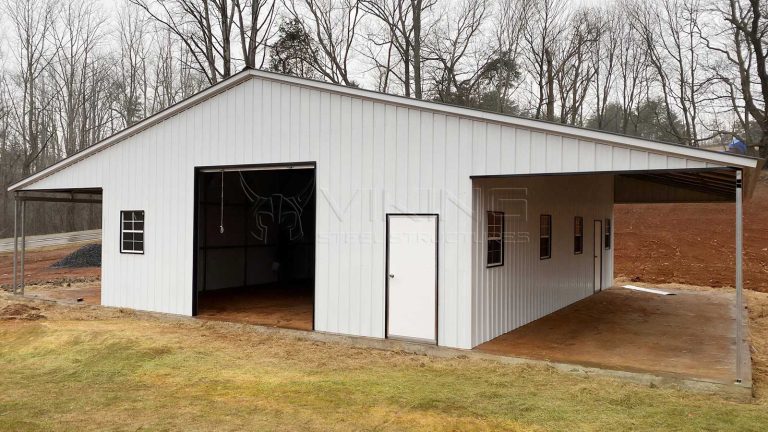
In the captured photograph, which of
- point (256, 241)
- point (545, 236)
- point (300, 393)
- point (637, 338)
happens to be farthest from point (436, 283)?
point (256, 241)

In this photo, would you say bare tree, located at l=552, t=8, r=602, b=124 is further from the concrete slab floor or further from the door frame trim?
the door frame trim

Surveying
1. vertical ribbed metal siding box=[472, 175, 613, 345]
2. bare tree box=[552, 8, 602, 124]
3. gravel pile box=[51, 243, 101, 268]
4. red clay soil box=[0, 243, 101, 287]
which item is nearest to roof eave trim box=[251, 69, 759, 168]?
vertical ribbed metal siding box=[472, 175, 613, 345]

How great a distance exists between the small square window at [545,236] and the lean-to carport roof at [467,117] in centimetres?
271

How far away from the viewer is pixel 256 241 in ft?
51.8

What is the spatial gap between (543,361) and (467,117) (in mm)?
3367

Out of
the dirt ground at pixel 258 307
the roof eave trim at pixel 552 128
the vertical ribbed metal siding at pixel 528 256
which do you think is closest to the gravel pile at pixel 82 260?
the dirt ground at pixel 258 307

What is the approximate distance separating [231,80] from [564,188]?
6.86 metres

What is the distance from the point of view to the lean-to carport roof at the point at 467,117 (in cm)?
631

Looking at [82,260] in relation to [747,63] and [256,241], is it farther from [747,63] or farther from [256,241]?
Answer: [747,63]

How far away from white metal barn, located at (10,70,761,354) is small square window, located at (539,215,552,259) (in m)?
0.04

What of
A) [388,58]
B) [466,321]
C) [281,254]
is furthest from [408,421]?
[388,58]

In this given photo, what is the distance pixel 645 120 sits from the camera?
98.6ft

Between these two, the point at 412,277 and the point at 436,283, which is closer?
the point at 436,283

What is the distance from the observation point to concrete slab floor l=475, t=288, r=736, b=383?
7.29 meters
